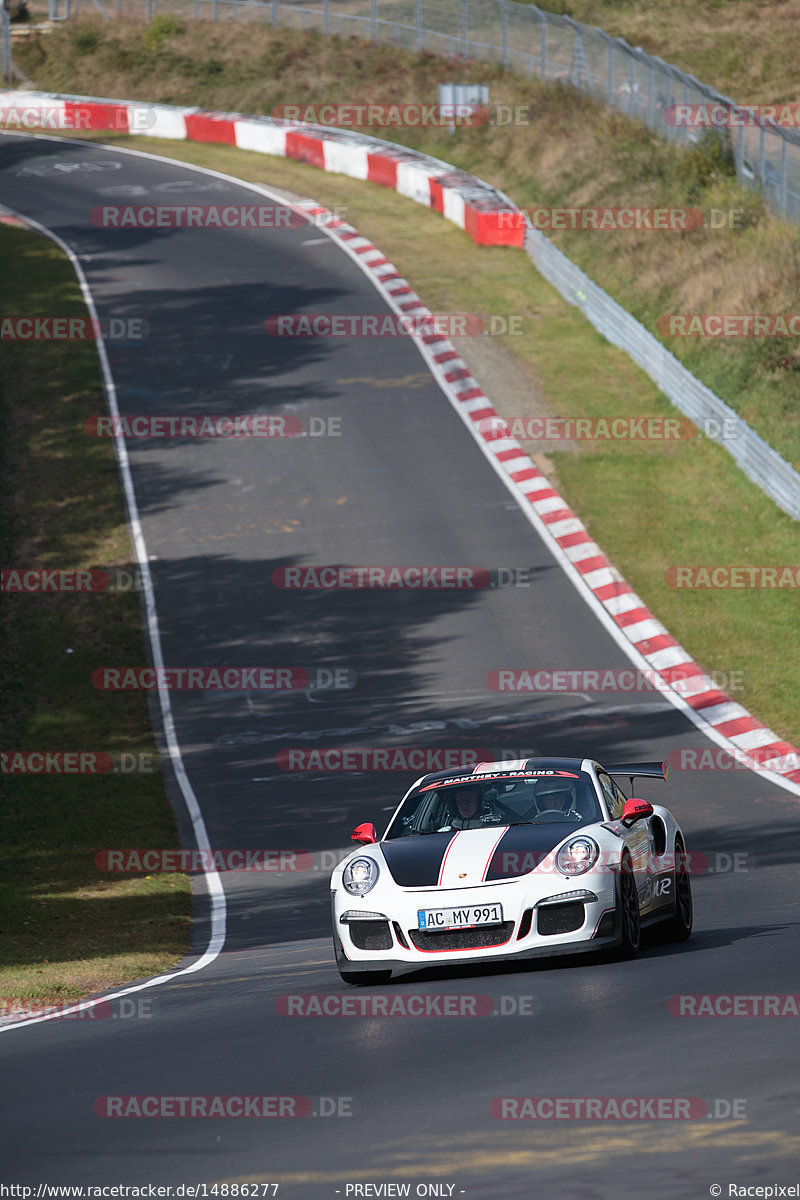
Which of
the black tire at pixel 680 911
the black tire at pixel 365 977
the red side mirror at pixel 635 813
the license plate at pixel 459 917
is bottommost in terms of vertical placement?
the black tire at pixel 680 911

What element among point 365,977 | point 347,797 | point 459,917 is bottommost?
point 347,797

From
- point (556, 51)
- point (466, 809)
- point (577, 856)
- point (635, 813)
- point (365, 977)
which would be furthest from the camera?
point (556, 51)

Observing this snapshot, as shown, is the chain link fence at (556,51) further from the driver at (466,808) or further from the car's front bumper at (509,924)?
the car's front bumper at (509,924)

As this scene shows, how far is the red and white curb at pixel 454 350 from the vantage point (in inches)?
771

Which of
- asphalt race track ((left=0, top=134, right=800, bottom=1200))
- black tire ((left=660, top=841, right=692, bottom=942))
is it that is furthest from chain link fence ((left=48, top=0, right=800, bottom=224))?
black tire ((left=660, top=841, right=692, bottom=942))

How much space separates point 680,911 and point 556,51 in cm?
3874

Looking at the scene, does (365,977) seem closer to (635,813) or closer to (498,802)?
(498,802)

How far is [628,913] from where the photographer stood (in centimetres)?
980

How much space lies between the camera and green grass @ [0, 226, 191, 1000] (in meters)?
14.1

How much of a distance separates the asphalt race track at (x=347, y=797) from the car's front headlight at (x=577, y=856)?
0.63 metres

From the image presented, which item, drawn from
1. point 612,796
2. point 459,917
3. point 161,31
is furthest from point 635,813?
point 161,31

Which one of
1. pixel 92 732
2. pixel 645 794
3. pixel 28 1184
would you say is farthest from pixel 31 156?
pixel 28 1184

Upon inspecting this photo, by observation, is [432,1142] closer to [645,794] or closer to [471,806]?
[471,806]

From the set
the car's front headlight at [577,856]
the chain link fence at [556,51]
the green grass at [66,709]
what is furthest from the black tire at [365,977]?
the chain link fence at [556,51]
